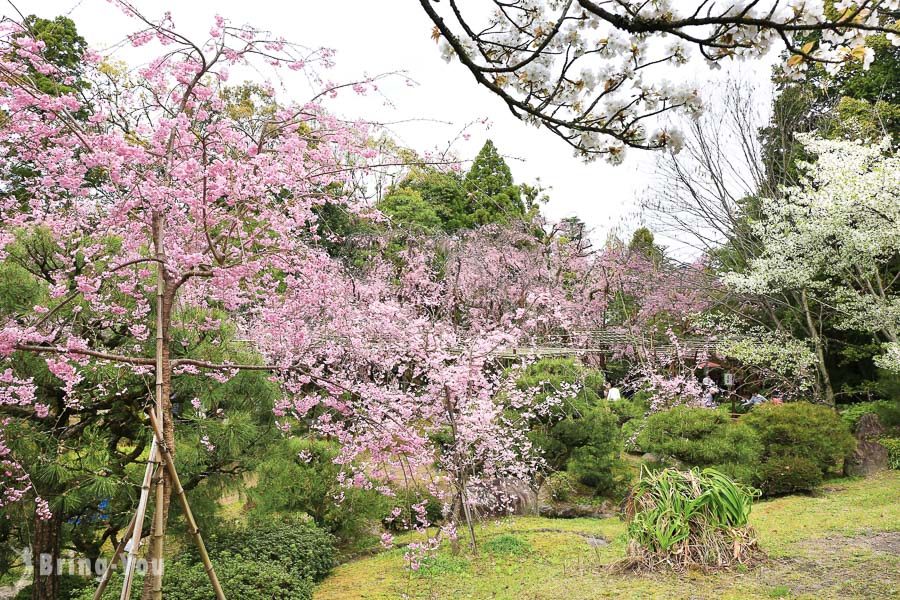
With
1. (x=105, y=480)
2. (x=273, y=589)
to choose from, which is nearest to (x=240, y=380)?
(x=105, y=480)

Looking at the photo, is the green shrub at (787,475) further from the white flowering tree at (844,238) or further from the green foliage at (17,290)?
the green foliage at (17,290)

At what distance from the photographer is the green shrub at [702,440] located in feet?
25.6

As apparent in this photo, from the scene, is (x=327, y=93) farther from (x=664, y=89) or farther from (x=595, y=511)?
(x=595, y=511)

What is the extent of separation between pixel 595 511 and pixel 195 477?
5.70 metres

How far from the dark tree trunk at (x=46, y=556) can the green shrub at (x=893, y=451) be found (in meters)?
10.8

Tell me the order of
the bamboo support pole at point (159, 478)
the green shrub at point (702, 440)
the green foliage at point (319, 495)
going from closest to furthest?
the bamboo support pole at point (159, 478) < the green foliage at point (319, 495) < the green shrub at point (702, 440)

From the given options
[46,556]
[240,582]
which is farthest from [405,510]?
[46,556]

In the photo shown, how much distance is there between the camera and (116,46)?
2.51 meters

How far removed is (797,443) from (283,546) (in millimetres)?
7250

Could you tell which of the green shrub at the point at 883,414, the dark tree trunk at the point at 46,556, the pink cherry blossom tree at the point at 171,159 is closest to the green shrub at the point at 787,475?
the green shrub at the point at 883,414

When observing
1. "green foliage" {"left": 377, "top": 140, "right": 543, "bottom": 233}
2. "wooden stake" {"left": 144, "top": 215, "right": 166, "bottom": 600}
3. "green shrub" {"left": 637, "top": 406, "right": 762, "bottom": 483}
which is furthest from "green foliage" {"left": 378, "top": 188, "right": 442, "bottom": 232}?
"wooden stake" {"left": 144, "top": 215, "right": 166, "bottom": 600}

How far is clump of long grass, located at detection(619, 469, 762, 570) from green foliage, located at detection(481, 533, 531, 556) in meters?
1.55

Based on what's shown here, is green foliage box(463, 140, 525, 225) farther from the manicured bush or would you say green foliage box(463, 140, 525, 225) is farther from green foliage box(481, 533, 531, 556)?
green foliage box(481, 533, 531, 556)

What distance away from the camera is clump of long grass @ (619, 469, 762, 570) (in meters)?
4.36
